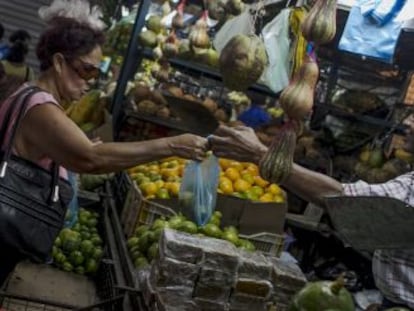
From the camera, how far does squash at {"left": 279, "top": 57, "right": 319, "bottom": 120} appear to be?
1.86 m

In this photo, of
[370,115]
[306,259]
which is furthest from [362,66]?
[306,259]

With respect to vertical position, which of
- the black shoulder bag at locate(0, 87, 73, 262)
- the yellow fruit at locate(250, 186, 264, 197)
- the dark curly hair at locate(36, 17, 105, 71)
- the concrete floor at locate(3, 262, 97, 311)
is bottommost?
the concrete floor at locate(3, 262, 97, 311)

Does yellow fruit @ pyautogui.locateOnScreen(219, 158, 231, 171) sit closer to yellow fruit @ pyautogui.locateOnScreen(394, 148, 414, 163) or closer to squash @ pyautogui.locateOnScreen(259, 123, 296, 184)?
yellow fruit @ pyautogui.locateOnScreen(394, 148, 414, 163)

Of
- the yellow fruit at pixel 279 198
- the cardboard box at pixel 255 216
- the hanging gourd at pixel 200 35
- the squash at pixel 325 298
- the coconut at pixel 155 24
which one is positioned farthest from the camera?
the coconut at pixel 155 24

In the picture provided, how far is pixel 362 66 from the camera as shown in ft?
24.1

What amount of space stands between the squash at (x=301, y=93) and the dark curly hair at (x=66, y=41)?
1.23 meters

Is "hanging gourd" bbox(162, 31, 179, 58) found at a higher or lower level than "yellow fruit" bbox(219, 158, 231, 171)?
higher

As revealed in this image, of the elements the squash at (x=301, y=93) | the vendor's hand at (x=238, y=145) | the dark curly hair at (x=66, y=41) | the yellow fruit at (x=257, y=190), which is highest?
the squash at (x=301, y=93)

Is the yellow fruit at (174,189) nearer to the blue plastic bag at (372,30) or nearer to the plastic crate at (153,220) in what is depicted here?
the plastic crate at (153,220)

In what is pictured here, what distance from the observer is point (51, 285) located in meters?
3.59

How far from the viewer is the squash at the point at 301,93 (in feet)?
6.09

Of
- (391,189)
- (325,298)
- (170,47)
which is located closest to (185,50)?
(170,47)

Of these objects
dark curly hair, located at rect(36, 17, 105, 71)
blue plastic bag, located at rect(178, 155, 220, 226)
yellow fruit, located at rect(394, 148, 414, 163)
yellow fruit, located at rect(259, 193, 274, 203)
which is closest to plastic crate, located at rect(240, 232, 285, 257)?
blue plastic bag, located at rect(178, 155, 220, 226)

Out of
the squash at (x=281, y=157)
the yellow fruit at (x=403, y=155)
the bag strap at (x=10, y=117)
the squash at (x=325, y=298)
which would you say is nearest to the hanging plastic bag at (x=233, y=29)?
the bag strap at (x=10, y=117)
